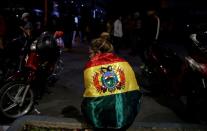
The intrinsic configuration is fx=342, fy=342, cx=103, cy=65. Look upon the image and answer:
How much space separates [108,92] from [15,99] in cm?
266

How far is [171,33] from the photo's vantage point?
76.1ft

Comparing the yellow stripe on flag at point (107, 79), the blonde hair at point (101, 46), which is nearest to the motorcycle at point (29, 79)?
the blonde hair at point (101, 46)

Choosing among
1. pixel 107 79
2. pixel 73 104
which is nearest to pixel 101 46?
pixel 107 79

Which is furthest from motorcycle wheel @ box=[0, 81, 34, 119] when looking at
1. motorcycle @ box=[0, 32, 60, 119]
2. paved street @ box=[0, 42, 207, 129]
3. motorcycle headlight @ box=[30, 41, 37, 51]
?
motorcycle headlight @ box=[30, 41, 37, 51]

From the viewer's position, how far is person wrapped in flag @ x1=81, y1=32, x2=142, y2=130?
4.19m

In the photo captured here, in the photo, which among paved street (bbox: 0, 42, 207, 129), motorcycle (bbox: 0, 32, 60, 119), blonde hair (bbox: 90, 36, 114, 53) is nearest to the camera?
blonde hair (bbox: 90, 36, 114, 53)

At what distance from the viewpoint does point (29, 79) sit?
653 centimetres

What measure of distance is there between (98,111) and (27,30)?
4655 mm

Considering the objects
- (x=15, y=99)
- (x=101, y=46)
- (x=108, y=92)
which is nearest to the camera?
(x=108, y=92)

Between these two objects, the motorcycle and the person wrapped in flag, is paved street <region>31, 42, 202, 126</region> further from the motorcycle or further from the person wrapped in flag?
the person wrapped in flag

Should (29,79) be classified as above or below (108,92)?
below

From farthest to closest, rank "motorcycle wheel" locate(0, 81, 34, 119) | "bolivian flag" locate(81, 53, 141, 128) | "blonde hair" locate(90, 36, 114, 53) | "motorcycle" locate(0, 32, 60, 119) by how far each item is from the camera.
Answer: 1. "motorcycle" locate(0, 32, 60, 119)
2. "motorcycle wheel" locate(0, 81, 34, 119)
3. "blonde hair" locate(90, 36, 114, 53)
4. "bolivian flag" locate(81, 53, 141, 128)

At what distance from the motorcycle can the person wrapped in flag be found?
7.63 ft

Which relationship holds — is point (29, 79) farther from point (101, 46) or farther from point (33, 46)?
point (101, 46)
